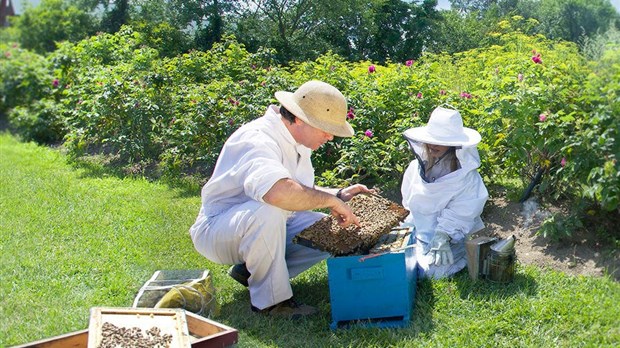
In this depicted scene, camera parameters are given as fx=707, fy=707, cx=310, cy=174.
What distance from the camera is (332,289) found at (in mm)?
3838

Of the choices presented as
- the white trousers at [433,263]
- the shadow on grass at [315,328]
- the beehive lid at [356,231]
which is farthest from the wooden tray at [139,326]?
the white trousers at [433,263]

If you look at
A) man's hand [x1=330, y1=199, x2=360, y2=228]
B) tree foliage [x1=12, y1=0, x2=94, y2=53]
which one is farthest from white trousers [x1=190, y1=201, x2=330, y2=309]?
tree foliage [x1=12, y1=0, x2=94, y2=53]

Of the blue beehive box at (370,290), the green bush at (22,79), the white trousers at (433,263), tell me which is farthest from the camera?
the green bush at (22,79)

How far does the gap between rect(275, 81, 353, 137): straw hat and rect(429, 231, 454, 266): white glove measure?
3.13ft

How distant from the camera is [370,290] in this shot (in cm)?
384

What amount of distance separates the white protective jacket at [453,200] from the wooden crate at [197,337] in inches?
61.6

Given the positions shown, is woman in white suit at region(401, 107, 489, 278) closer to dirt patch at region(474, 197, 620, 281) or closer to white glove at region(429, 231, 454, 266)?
white glove at region(429, 231, 454, 266)

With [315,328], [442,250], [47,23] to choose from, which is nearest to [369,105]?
[442,250]

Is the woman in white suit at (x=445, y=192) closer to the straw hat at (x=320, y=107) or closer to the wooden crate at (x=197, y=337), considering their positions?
the straw hat at (x=320, y=107)

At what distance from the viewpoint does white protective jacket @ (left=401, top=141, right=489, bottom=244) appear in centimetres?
434

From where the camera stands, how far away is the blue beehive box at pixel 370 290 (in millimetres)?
3775

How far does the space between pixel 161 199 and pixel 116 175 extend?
1234mm

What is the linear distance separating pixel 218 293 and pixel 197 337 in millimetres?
767

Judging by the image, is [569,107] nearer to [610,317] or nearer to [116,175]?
[610,317]
